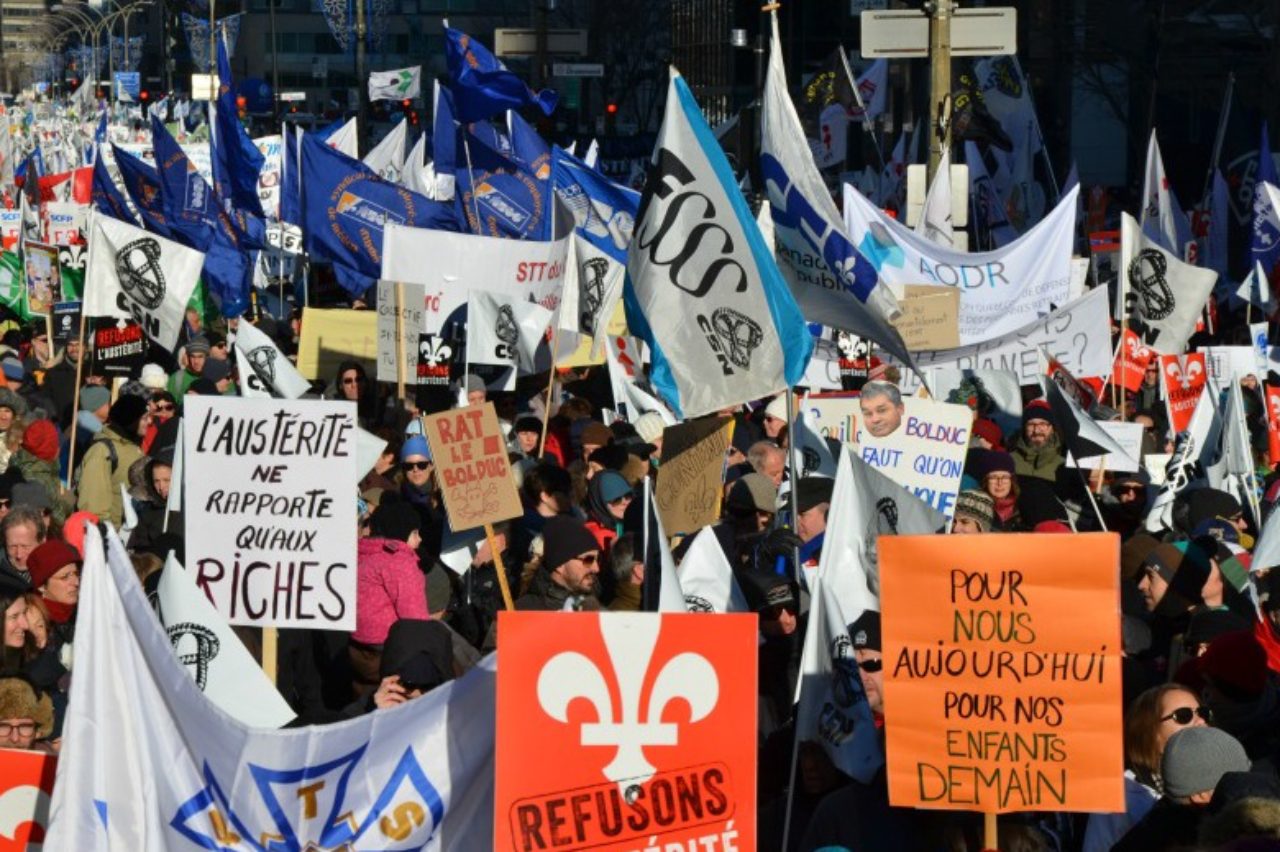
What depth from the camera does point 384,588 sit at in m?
8.09

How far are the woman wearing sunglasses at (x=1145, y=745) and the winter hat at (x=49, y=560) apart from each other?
3.84 m

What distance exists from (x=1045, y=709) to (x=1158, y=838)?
1.26ft

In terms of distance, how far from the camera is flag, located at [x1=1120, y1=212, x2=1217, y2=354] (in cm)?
1488

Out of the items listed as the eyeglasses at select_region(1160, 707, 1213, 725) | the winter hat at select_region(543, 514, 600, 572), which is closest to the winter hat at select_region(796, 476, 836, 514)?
the winter hat at select_region(543, 514, 600, 572)

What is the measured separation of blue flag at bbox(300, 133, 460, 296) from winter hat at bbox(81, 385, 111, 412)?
5027 mm

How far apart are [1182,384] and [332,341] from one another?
18.1ft

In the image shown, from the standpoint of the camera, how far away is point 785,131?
382 inches

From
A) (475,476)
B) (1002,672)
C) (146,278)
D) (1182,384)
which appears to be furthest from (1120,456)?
(146,278)

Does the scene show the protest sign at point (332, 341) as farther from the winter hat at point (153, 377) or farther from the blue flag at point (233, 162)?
the blue flag at point (233, 162)

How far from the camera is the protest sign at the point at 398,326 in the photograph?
1356 centimetres

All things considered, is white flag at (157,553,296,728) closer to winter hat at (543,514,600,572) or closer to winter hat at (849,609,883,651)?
winter hat at (849,609,883,651)

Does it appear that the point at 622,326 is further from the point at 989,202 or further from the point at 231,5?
the point at 231,5

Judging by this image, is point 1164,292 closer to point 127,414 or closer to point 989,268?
point 989,268

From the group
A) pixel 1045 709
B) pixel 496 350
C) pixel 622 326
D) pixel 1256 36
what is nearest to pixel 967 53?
pixel 622 326
